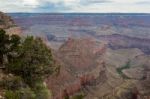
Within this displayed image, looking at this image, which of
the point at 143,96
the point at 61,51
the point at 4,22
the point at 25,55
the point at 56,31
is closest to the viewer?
the point at 25,55

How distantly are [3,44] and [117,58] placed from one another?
94.1 m

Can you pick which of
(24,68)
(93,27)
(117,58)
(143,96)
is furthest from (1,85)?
(93,27)

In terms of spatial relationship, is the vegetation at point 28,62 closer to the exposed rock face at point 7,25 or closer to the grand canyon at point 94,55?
the exposed rock face at point 7,25

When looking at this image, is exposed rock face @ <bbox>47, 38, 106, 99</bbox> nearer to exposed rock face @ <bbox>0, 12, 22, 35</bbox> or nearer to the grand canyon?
the grand canyon

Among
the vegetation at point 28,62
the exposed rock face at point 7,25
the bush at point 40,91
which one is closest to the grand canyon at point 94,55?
the exposed rock face at point 7,25

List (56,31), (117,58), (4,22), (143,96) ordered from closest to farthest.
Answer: (4,22) → (143,96) → (117,58) → (56,31)

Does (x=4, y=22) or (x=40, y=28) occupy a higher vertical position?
(x=4, y=22)

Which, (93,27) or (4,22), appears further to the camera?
(93,27)

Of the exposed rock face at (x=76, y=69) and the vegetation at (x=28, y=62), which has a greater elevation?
the vegetation at (x=28, y=62)

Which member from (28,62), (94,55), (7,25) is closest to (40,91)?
Answer: (28,62)

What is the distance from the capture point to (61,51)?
89.3 metres

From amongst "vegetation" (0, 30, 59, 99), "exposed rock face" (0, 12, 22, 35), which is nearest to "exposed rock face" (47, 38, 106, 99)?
"exposed rock face" (0, 12, 22, 35)

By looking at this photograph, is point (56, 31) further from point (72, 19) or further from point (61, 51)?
point (61, 51)

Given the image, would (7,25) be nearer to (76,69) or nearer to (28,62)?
(28,62)
